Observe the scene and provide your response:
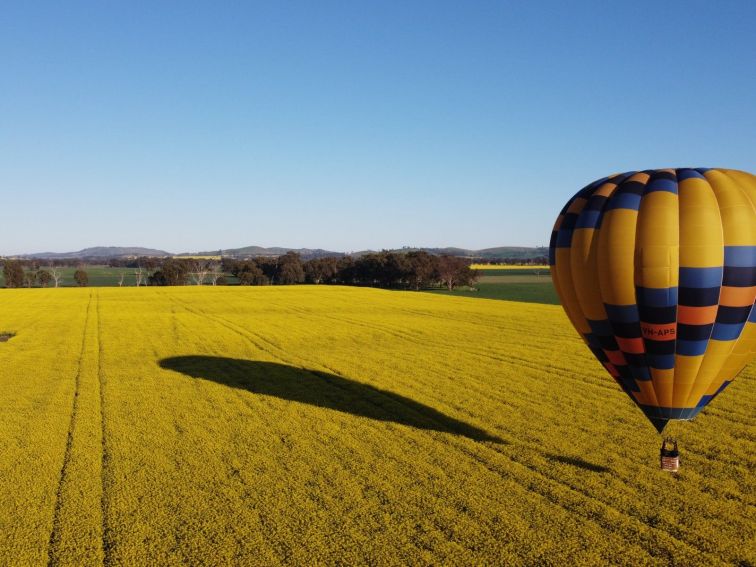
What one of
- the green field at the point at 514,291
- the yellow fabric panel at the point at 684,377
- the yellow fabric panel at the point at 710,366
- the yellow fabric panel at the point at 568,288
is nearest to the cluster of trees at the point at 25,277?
the green field at the point at 514,291

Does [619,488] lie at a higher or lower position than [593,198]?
lower

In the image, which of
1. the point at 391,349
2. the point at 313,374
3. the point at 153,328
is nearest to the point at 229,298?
the point at 153,328

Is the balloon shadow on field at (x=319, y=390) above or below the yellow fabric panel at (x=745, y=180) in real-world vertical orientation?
below

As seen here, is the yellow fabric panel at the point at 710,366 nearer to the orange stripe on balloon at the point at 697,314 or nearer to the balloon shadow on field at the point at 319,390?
the orange stripe on balloon at the point at 697,314

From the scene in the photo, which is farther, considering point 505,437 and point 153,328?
point 153,328

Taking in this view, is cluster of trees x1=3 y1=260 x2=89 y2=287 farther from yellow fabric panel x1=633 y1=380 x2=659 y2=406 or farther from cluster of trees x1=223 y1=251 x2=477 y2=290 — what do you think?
yellow fabric panel x1=633 y1=380 x2=659 y2=406

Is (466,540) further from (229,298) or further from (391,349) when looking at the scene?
(229,298)
